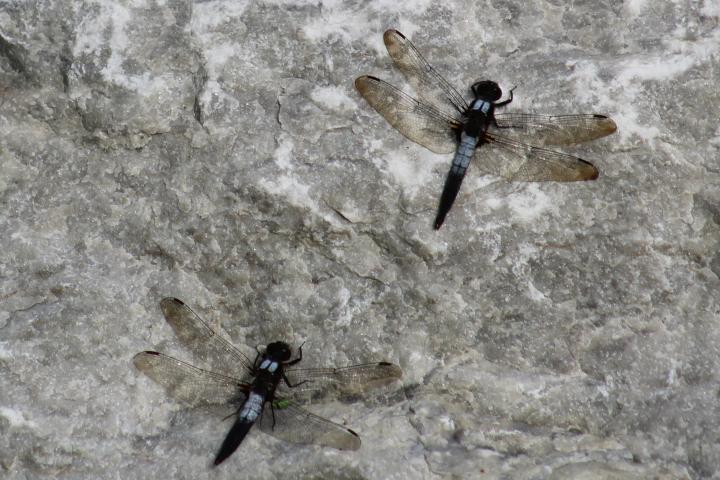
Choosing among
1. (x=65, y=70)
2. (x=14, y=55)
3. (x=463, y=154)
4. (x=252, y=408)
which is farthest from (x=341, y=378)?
(x=14, y=55)

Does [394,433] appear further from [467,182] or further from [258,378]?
[467,182]

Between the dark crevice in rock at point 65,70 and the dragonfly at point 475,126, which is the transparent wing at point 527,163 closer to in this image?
the dragonfly at point 475,126

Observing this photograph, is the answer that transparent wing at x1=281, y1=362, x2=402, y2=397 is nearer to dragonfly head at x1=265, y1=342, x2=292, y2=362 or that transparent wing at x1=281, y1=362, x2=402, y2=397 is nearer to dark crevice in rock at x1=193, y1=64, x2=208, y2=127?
dragonfly head at x1=265, y1=342, x2=292, y2=362

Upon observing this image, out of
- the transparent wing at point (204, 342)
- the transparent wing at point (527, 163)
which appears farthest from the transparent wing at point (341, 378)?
the transparent wing at point (527, 163)

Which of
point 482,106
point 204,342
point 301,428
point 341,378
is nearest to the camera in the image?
point 301,428

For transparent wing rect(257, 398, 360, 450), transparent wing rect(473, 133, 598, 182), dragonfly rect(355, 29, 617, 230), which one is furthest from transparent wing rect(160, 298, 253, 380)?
transparent wing rect(473, 133, 598, 182)

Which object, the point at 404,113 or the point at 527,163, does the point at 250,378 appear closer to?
the point at 404,113
